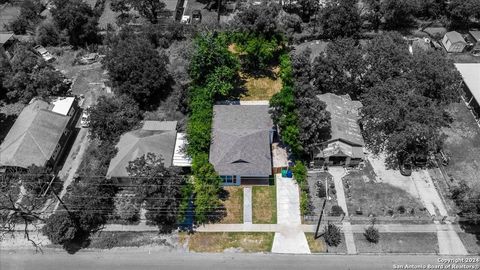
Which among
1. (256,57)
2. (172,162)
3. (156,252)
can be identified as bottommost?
(156,252)

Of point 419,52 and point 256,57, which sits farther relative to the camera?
point 256,57

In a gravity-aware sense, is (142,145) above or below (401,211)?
above

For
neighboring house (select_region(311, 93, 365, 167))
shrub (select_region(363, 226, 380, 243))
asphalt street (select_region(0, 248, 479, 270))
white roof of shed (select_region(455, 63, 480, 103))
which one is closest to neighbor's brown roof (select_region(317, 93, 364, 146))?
neighboring house (select_region(311, 93, 365, 167))

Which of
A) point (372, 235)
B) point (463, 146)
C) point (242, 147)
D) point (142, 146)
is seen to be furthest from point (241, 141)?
point (463, 146)

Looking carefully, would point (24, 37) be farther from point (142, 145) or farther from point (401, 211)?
point (401, 211)

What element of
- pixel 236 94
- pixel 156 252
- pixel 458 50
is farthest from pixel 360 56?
pixel 156 252

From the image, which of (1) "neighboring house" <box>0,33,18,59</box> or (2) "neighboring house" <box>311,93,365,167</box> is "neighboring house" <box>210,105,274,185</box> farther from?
(1) "neighboring house" <box>0,33,18,59</box>

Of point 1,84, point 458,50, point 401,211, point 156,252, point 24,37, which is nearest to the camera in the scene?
point 156,252
